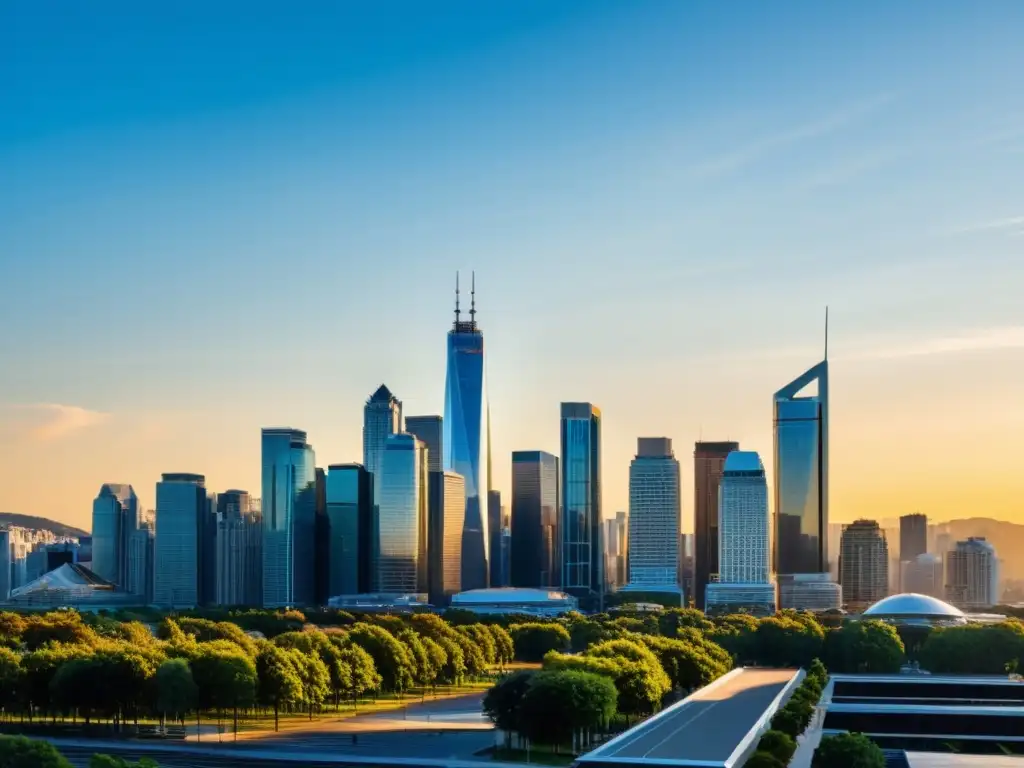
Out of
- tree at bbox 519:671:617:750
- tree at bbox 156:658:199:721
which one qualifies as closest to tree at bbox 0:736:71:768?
tree at bbox 519:671:617:750

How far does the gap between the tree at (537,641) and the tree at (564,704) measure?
90483 millimetres

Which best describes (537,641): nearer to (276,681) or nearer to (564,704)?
(276,681)

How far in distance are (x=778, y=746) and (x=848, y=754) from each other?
6655 millimetres

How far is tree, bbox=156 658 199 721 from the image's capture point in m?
104

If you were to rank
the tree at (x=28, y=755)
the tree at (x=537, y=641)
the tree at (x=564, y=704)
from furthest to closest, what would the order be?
the tree at (x=537, y=641) < the tree at (x=564, y=704) < the tree at (x=28, y=755)

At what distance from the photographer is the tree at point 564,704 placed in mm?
92938

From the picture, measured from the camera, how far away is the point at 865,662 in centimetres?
15425

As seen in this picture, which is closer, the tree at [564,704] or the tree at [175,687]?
the tree at [564,704]

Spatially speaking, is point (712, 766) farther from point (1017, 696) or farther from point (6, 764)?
point (1017, 696)

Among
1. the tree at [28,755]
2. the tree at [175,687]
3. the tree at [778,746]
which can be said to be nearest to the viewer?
the tree at [28,755]

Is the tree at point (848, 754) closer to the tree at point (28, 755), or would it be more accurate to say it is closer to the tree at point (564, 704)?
the tree at point (564, 704)

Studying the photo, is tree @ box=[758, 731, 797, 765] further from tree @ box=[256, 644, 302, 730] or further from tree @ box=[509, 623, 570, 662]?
tree @ box=[509, 623, 570, 662]

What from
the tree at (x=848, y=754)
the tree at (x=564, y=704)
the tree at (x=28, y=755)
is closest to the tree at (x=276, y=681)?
the tree at (x=564, y=704)

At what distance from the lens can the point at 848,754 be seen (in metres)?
74.9
